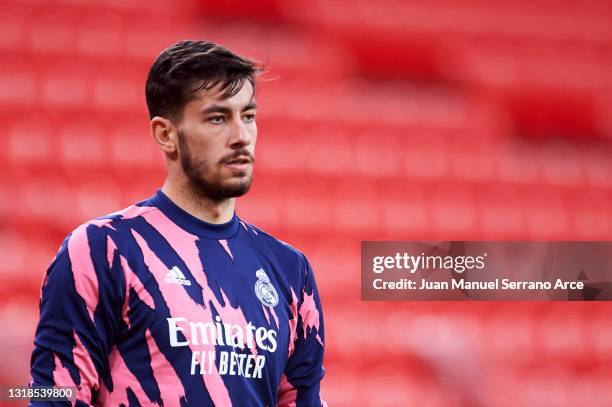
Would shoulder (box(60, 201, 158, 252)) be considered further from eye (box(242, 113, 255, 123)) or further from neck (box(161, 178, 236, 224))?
eye (box(242, 113, 255, 123))

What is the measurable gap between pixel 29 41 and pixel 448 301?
149 centimetres

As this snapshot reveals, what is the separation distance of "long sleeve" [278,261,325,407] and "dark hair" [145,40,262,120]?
0.35 m

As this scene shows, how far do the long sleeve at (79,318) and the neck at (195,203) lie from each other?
16 centimetres

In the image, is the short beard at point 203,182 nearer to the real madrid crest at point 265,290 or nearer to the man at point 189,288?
the man at point 189,288

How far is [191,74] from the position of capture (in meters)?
1.28

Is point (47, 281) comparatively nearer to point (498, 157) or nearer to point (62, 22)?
point (62, 22)

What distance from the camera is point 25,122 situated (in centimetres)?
247

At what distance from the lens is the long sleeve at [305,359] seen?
4.46ft

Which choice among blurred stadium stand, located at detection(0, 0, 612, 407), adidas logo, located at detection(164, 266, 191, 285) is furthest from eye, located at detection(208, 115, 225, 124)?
blurred stadium stand, located at detection(0, 0, 612, 407)

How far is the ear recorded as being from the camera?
1307mm

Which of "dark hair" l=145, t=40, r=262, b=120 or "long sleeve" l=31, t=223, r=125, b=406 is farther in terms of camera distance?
"dark hair" l=145, t=40, r=262, b=120

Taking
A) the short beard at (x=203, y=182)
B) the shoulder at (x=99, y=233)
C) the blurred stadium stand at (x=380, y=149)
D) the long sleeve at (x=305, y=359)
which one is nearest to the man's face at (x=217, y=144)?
the short beard at (x=203, y=182)

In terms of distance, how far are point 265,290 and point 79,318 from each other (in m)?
0.31

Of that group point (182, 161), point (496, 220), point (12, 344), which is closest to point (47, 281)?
point (182, 161)
